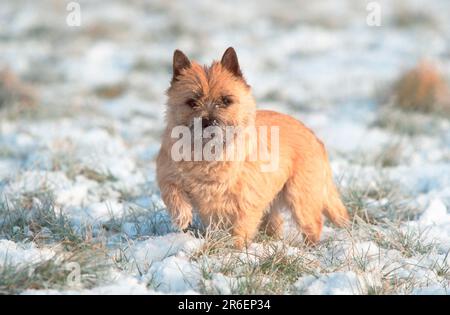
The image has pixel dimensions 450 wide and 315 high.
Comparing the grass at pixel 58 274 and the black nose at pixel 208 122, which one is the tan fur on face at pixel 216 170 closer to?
the black nose at pixel 208 122

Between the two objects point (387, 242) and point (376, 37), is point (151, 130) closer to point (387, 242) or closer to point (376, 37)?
point (387, 242)

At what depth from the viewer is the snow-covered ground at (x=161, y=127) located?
405 centimetres

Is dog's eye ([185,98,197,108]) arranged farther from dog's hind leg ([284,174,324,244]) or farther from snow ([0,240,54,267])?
snow ([0,240,54,267])

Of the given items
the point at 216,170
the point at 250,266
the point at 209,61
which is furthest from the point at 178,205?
the point at 209,61

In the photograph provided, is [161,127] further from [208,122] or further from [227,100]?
[208,122]

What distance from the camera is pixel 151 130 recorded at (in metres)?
8.91

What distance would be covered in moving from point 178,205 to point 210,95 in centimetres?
83

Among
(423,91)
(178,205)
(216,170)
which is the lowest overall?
(178,205)

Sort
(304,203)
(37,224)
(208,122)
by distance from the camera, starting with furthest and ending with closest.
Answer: (304,203), (37,224), (208,122)

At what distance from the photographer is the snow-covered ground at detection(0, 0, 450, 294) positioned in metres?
4.05

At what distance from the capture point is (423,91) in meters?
9.70

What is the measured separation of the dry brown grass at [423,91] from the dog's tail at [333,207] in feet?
15.6
